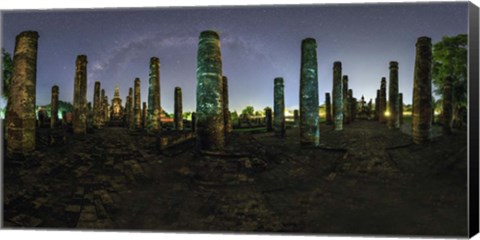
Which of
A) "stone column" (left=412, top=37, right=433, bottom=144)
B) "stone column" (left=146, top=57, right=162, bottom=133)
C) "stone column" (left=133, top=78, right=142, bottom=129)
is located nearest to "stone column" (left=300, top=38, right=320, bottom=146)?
"stone column" (left=412, top=37, right=433, bottom=144)

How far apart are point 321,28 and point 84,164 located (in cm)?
478

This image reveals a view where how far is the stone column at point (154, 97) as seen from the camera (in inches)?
503

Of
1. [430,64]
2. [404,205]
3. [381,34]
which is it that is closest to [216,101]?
[381,34]

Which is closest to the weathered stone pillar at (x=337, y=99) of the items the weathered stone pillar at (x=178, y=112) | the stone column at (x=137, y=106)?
the weathered stone pillar at (x=178, y=112)

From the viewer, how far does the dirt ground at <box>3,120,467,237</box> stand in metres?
4.55

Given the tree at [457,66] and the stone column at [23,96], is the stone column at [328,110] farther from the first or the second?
the stone column at [23,96]

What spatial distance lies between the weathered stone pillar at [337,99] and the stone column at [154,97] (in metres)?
7.05

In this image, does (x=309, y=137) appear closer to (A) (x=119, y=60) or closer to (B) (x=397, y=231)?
(B) (x=397, y=231)

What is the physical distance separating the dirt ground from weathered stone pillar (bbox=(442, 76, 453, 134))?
1.96ft

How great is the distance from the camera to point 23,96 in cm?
646

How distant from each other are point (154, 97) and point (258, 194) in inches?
353

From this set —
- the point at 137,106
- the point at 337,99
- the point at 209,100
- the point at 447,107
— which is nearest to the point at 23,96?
the point at 209,100

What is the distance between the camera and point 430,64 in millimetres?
7531

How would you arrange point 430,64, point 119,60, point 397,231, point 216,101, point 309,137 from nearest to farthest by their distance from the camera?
point 397,231 < point 119,60 < point 216,101 < point 430,64 < point 309,137
